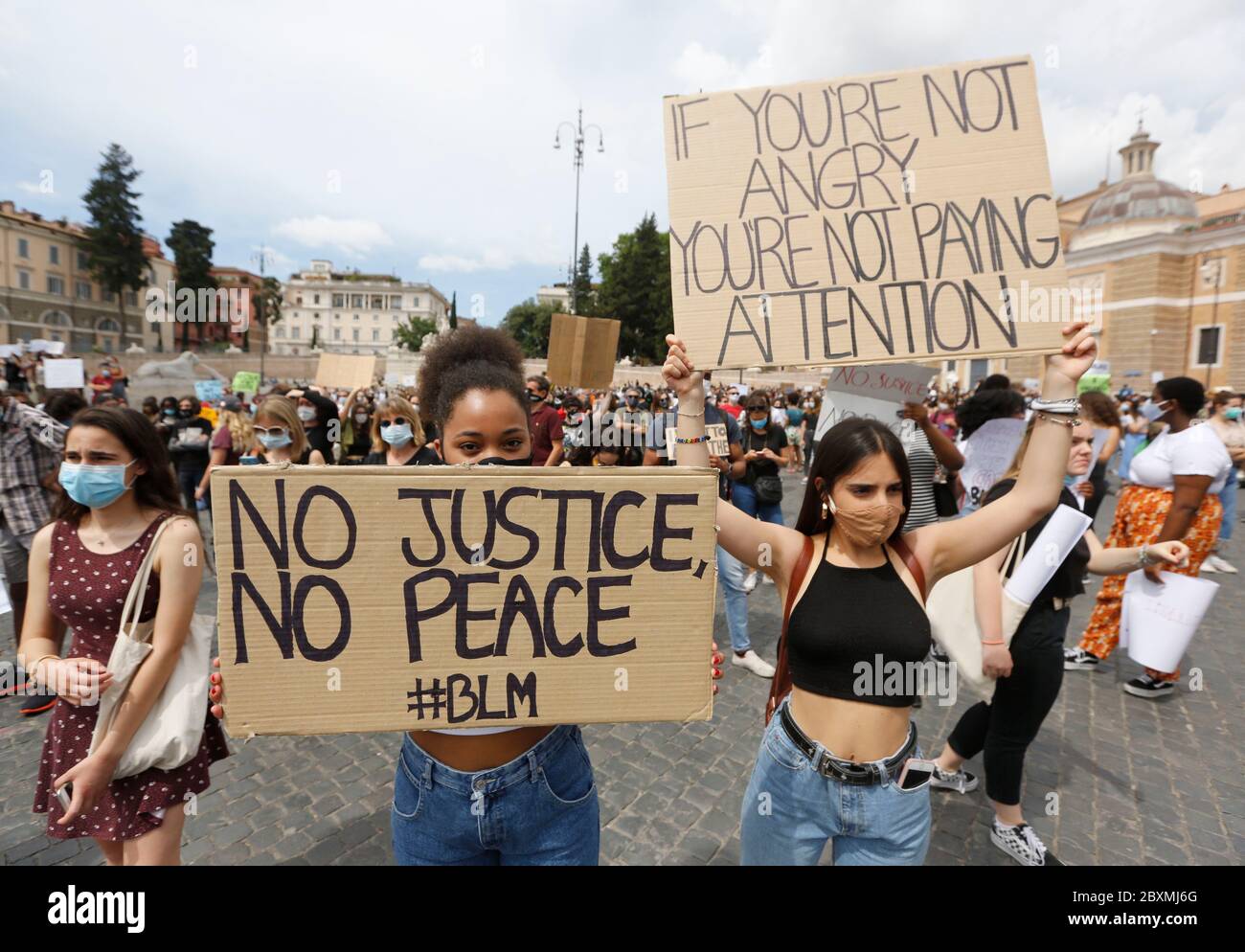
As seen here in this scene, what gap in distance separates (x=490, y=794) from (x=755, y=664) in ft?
12.8

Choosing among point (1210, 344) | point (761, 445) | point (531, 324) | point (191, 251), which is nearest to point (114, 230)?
point (191, 251)

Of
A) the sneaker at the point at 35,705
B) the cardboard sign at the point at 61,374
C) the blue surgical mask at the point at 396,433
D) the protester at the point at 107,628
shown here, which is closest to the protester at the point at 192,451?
the cardboard sign at the point at 61,374

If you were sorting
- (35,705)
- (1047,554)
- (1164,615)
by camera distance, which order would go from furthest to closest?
(1164,615) < (35,705) < (1047,554)

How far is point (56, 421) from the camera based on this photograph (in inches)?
198

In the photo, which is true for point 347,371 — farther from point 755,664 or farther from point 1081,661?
point 1081,661

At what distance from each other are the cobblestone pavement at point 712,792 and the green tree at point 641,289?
55656 mm

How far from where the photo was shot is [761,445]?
21.2 ft

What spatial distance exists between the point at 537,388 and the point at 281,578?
6134 mm

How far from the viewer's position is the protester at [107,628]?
205 cm

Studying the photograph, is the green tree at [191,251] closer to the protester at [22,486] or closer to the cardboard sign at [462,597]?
the protester at [22,486]

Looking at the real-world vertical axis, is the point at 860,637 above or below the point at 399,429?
below

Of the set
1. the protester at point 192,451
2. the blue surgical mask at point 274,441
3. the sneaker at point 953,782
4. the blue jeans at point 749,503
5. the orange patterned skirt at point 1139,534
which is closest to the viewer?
the sneaker at point 953,782

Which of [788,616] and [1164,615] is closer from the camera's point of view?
[788,616]

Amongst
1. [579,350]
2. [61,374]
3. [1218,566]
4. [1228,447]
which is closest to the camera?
[1228,447]
